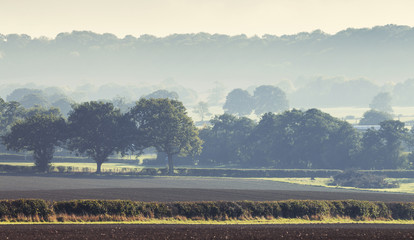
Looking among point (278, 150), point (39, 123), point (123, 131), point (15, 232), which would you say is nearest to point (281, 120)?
point (278, 150)

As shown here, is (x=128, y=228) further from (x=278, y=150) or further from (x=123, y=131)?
(x=278, y=150)

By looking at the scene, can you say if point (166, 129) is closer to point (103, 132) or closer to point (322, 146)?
point (103, 132)

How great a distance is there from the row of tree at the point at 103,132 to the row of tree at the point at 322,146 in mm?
24317

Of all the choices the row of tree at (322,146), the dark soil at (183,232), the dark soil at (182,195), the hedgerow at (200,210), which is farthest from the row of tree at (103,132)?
the dark soil at (183,232)

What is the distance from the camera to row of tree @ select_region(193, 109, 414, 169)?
177250mm

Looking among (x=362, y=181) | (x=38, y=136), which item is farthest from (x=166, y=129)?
(x=362, y=181)

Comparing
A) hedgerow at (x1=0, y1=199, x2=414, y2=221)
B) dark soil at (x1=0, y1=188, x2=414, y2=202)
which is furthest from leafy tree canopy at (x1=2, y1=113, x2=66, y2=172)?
hedgerow at (x1=0, y1=199, x2=414, y2=221)

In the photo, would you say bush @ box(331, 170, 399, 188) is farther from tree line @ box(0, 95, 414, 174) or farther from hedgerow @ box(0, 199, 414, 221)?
hedgerow @ box(0, 199, 414, 221)

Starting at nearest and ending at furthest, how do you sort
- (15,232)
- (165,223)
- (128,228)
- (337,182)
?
(15,232)
(128,228)
(165,223)
(337,182)

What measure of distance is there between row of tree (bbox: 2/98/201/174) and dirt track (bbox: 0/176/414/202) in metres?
19.4

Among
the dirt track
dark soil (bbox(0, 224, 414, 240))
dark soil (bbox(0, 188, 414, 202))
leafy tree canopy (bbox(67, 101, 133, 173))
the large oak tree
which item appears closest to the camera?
dark soil (bbox(0, 224, 414, 240))

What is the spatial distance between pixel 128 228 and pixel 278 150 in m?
132

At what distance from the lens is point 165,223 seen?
6912 centimetres

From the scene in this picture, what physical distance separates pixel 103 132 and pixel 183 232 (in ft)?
379
